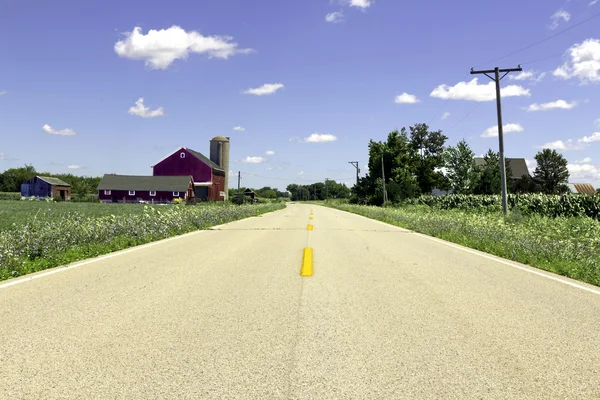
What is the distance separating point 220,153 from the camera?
297 ft

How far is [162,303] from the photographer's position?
18.1ft

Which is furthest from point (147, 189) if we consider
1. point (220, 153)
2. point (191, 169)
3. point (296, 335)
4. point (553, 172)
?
point (296, 335)

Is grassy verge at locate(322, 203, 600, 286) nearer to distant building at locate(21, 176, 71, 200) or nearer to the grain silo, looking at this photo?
the grain silo

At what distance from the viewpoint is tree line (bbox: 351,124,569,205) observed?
6812 cm

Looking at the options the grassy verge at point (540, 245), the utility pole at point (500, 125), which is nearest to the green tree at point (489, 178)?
the utility pole at point (500, 125)

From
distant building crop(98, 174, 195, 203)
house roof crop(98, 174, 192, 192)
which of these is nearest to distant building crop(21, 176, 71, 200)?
house roof crop(98, 174, 192, 192)

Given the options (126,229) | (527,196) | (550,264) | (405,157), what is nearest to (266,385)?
(550,264)

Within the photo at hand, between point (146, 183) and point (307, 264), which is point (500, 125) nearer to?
point (307, 264)

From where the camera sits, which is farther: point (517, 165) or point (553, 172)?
point (517, 165)

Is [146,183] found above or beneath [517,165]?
beneath

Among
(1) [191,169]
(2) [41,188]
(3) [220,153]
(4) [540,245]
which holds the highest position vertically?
(3) [220,153]

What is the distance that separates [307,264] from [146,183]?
69746 mm

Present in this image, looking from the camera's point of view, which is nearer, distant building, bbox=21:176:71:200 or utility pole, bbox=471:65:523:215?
utility pole, bbox=471:65:523:215

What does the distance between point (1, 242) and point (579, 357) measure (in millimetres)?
9712
